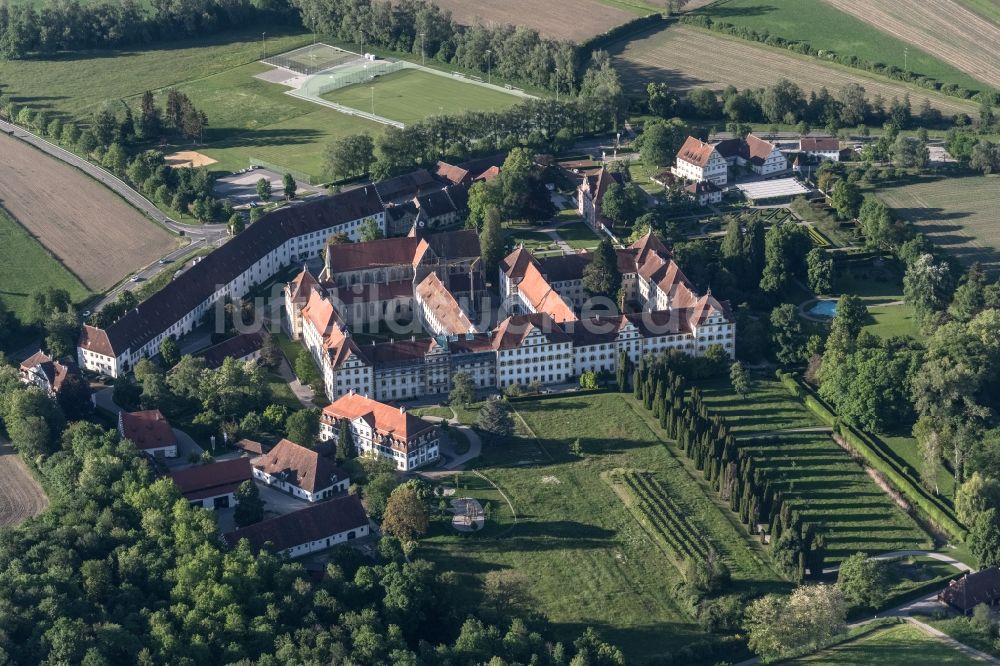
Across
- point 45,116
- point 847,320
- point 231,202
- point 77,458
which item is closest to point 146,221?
point 231,202

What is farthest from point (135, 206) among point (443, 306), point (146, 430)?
point (146, 430)

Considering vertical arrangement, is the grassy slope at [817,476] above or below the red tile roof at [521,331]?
below

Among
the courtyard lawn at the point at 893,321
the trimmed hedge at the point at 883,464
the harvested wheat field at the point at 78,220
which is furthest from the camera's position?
the harvested wheat field at the point at 78,220

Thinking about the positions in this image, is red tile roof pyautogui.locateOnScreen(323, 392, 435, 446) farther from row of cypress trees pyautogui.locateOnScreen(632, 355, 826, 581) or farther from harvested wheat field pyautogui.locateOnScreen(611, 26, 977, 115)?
harvested wheat field pyautogui.locateOnScreen(611, 26, 977, 115)

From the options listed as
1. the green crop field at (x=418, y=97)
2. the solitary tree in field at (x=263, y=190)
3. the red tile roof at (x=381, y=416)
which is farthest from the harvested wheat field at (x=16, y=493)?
the green crop field at (x=418, y=97)

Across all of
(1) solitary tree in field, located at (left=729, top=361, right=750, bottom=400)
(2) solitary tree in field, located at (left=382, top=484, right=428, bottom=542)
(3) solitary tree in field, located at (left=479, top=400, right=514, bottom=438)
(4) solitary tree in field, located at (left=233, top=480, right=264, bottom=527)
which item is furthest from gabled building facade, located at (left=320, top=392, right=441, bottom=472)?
(1) solitary tree in field, located at (left=729, top=361, right=750, bottom=400)

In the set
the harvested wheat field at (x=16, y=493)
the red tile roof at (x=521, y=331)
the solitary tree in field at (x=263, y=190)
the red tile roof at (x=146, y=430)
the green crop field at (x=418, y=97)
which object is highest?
the green crop field at (x=418, y=97)

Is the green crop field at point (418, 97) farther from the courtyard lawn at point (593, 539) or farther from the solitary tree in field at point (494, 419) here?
the solitary tree in field at point (494, 419)
